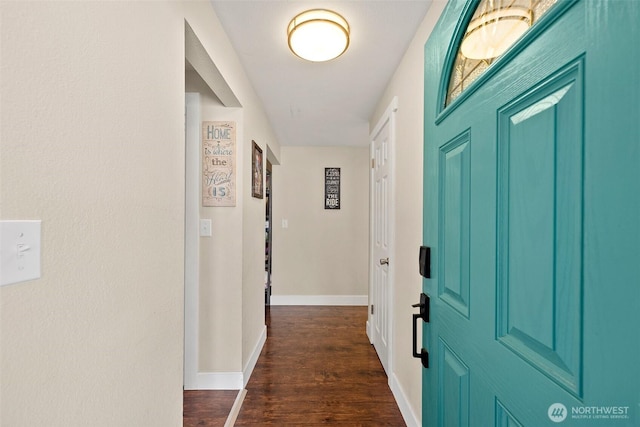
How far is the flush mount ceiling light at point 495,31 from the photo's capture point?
0.64 m

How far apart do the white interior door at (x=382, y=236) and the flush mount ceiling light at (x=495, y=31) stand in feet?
4.48

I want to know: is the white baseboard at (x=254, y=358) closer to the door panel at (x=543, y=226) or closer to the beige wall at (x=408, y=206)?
the beige wall at (x=408, y=206)

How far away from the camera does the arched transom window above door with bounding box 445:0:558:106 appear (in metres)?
0.62

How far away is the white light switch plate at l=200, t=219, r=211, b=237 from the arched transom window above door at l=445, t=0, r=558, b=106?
5.67ft

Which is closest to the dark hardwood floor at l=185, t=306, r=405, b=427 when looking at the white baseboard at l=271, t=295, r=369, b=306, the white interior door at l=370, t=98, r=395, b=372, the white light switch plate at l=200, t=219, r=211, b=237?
the white interior door at l=370, t=98, r=395, b=372

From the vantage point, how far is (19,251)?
537 mm

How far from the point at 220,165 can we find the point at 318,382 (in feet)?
5.82

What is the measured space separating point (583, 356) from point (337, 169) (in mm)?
4101

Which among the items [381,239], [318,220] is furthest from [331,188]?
[381,239]

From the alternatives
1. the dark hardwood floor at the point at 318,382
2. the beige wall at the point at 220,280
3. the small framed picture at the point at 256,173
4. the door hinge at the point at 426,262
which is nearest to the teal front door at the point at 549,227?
the door hinge at the point at 426,262

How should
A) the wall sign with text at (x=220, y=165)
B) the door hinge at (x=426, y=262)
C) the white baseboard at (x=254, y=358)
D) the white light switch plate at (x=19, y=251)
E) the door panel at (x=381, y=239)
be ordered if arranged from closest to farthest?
the white light switch plate at (x=19, y=251) < the door hinge at (x=426, y=262) < the wall sign with text at (x=220, y=165) < the white baseboard at (x=254, y=358) < the door panel at (x=381, y=239)

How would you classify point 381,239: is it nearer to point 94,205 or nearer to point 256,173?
point 256,173

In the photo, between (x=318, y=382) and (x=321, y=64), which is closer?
(x=321, y=64)

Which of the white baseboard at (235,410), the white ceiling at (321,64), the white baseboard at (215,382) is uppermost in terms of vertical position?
the white ceiling at (321,64)
